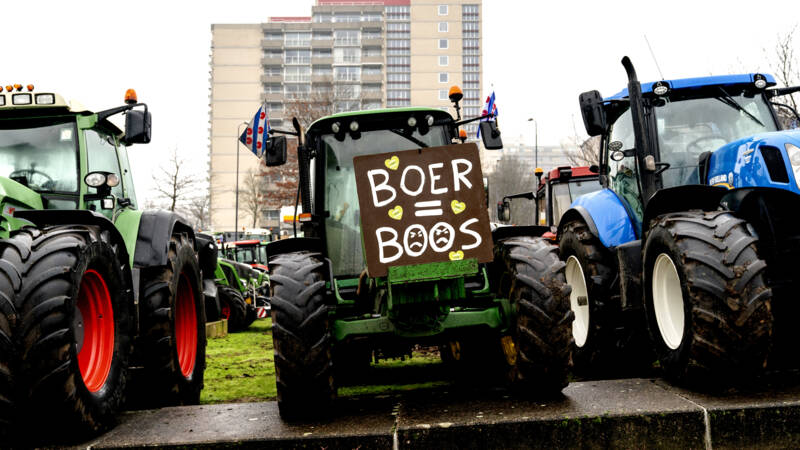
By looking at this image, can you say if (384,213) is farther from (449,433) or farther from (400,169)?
(449,433)

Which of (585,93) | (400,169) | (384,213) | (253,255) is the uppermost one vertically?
(585,93)

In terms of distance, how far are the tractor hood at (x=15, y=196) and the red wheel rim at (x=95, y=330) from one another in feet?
3.77

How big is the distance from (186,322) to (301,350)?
250cm

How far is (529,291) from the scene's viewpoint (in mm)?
4402

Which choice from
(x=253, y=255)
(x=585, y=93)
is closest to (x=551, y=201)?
(x=585, y=93)

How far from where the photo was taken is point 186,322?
6.19 metres

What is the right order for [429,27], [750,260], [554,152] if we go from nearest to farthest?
[750,260], [429,27], [554,152]

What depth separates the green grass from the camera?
234 inches

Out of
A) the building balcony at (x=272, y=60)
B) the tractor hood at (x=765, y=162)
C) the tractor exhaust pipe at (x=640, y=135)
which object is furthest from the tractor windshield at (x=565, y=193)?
the building balcony at (x=272, y=60)

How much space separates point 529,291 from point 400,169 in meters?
1.15

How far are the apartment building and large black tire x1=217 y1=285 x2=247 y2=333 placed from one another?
8047 cm

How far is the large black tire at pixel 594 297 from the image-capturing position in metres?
6.03

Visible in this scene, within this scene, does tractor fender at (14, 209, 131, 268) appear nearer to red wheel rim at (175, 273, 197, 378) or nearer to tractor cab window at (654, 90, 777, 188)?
red wheel rim at (175, 273, 197, 378)

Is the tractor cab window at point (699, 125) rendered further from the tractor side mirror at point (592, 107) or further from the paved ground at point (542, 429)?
the paved ground at point (542, 429)
